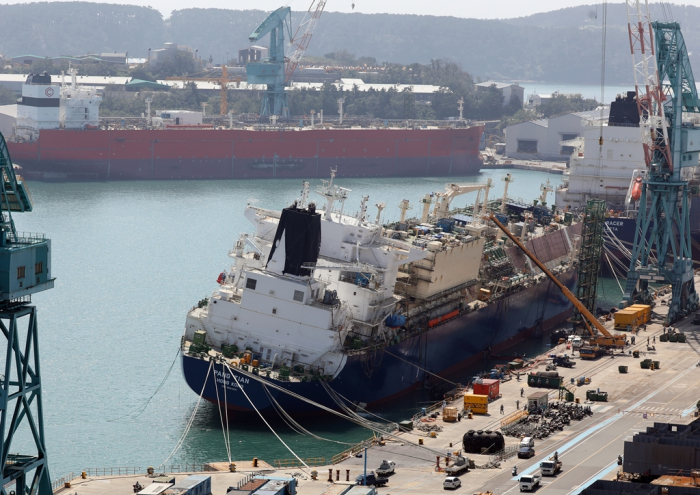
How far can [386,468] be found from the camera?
2920cm

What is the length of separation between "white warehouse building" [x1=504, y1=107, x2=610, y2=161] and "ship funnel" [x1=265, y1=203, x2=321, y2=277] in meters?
85.7

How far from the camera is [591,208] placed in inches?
1930

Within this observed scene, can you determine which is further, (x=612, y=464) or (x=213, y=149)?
(x=213, y=149)

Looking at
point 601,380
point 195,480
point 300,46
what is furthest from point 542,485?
point 300,46

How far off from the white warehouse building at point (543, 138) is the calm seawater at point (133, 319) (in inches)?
1190

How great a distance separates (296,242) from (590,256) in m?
17.0

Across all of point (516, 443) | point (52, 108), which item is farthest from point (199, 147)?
point (516, 443)

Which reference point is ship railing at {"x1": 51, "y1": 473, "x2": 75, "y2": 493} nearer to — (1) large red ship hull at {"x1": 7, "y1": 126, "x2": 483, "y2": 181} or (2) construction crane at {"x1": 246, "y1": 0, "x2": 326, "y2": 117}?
(1) large red ship hull at {"x1": 7, "y1": 126, "x2": 483, "y2": 181}

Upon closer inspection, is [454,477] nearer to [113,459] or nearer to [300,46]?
[113,459]

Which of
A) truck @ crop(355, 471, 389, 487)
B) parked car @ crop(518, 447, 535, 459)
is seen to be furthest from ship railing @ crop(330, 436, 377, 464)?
parked car @ crop(518, 447, 535, 459)

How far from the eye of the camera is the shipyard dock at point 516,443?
91.5 ft

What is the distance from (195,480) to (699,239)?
4517cm

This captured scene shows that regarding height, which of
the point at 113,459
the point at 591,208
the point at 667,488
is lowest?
the point at 113,459

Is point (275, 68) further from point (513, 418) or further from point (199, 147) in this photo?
point (513, 418)
